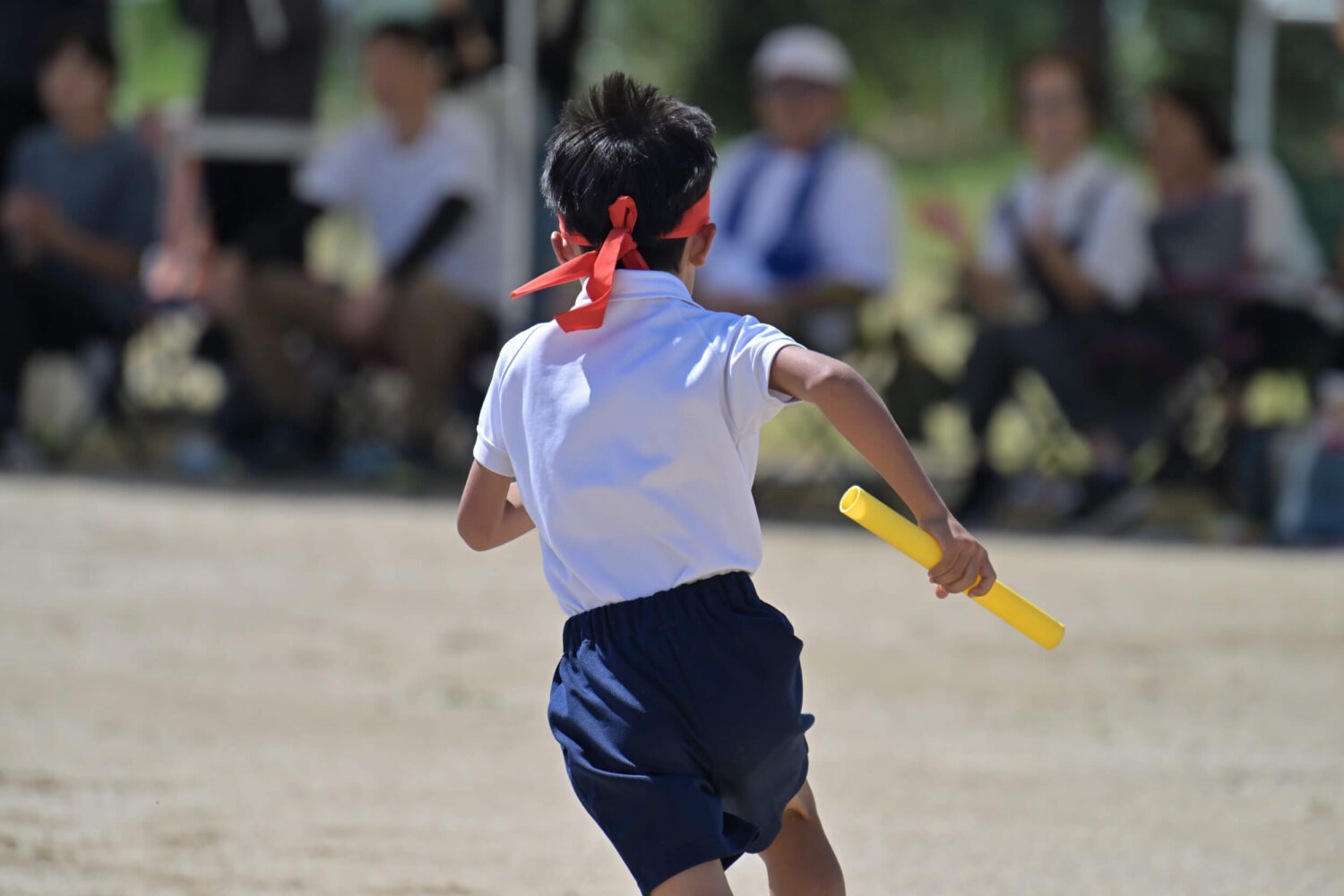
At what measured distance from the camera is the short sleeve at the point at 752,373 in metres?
1.95

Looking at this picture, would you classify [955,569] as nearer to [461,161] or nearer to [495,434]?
[495,434]

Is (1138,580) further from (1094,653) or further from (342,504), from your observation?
(342,504)

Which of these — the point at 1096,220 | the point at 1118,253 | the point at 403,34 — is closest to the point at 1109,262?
the point at 1118,253

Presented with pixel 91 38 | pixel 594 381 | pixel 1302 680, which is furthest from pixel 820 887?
pixel 91 38

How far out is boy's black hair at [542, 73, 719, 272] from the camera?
6.68ft

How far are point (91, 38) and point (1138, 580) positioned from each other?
544 centimetres

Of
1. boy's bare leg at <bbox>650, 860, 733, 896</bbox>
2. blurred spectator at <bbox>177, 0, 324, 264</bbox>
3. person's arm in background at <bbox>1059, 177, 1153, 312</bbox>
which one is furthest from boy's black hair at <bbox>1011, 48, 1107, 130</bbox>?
boy's bare leg at <bbox>650, 860, 733, 896</bbox>

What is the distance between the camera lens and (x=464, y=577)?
5.77 meters

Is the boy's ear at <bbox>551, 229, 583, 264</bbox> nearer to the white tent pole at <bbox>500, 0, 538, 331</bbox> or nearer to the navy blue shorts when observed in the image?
the navy blue shorts

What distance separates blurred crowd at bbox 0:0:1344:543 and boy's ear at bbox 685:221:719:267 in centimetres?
460

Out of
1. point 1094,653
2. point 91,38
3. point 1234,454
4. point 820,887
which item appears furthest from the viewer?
point 91,38

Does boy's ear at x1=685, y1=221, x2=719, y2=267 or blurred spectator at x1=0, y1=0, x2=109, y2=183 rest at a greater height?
boy's ear at x1=685, y1=221, x2=719, y2=267

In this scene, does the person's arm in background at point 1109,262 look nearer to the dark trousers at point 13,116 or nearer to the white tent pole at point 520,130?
the white tent pole at point 520,130

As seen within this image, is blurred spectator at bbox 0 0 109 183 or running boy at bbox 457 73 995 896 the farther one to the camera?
blurred spectator at bbox 0 0 109 183
